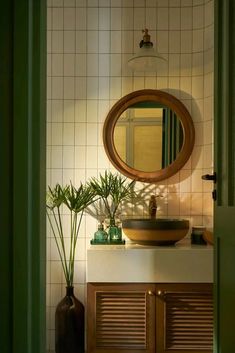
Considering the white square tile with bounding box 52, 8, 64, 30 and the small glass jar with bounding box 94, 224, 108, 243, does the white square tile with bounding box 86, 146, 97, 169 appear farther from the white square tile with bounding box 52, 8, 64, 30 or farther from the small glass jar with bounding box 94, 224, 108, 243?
the white square tile with bounding box 52, 8, 64, 30

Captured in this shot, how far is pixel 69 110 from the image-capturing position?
2854 millimetres

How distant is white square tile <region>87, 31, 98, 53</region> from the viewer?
2.86 m

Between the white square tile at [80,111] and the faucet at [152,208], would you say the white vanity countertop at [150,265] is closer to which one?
the faucet at [152,208]

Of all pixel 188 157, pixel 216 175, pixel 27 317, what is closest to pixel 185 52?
pixel 188 157

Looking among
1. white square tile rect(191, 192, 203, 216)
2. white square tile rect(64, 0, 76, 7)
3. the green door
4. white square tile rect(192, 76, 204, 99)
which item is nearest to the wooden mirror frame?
white square tile rect(192, 76, 204, 99)

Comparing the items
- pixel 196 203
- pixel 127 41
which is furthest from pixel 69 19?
pixel 196 203

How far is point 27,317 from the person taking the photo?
98 cm

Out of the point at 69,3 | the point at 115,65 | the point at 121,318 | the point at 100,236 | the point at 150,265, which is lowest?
the point at 121,318

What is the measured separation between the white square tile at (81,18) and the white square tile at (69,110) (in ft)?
1.91

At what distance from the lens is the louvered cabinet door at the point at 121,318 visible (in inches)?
90.5

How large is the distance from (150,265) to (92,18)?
194cm

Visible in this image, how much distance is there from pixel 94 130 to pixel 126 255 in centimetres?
104
